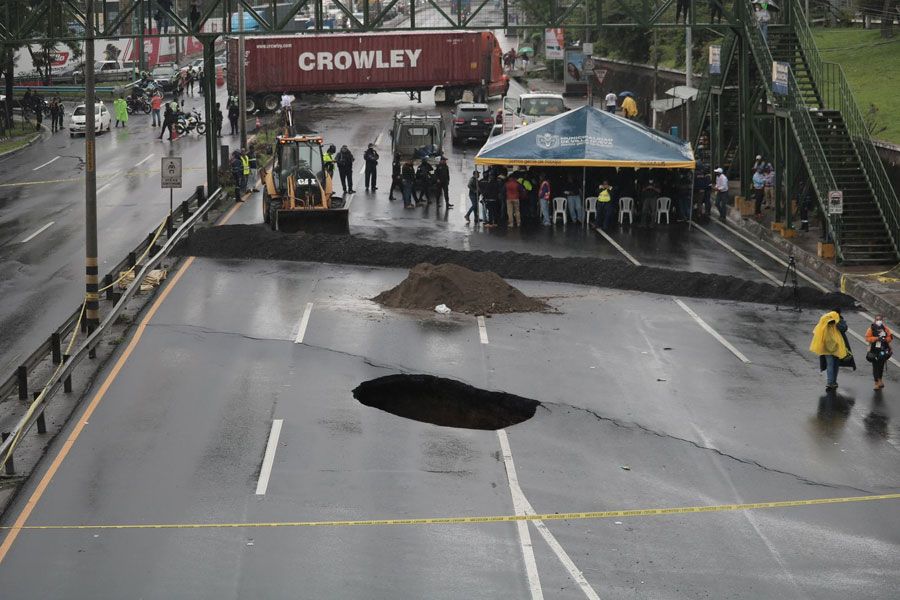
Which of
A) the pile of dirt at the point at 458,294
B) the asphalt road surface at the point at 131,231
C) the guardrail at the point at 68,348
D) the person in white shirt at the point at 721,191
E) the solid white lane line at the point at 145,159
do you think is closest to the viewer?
the guardrail at the point at 68,348

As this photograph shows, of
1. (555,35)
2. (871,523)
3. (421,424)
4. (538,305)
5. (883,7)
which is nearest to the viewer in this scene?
(871,523)

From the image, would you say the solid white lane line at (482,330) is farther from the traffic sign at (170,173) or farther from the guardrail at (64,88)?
the guardrail at (64,88)

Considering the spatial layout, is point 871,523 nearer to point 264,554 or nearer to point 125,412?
point 264,554

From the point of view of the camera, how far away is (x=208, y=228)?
1374 inches

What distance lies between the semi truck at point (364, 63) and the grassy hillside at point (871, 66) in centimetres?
1711

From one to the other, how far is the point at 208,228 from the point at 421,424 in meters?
16.6

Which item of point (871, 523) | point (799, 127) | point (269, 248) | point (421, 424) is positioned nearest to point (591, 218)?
point (799, 127)

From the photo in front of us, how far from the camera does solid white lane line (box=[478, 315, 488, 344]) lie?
25.0 meters

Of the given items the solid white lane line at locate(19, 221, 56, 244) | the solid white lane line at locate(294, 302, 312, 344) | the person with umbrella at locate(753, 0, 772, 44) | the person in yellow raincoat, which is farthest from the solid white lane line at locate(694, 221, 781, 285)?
the solid white lane line at locate(19, 221, 56, 244)

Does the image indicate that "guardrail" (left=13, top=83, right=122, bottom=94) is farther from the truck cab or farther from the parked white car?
the truck cab

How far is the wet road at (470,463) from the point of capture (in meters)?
14.3

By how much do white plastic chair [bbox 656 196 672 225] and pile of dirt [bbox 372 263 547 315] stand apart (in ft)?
39.1

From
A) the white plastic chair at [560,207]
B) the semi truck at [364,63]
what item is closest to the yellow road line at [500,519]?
the white plastic chair at [560,207]

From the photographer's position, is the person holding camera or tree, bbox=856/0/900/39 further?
tree, bbox=856/0/900/39
